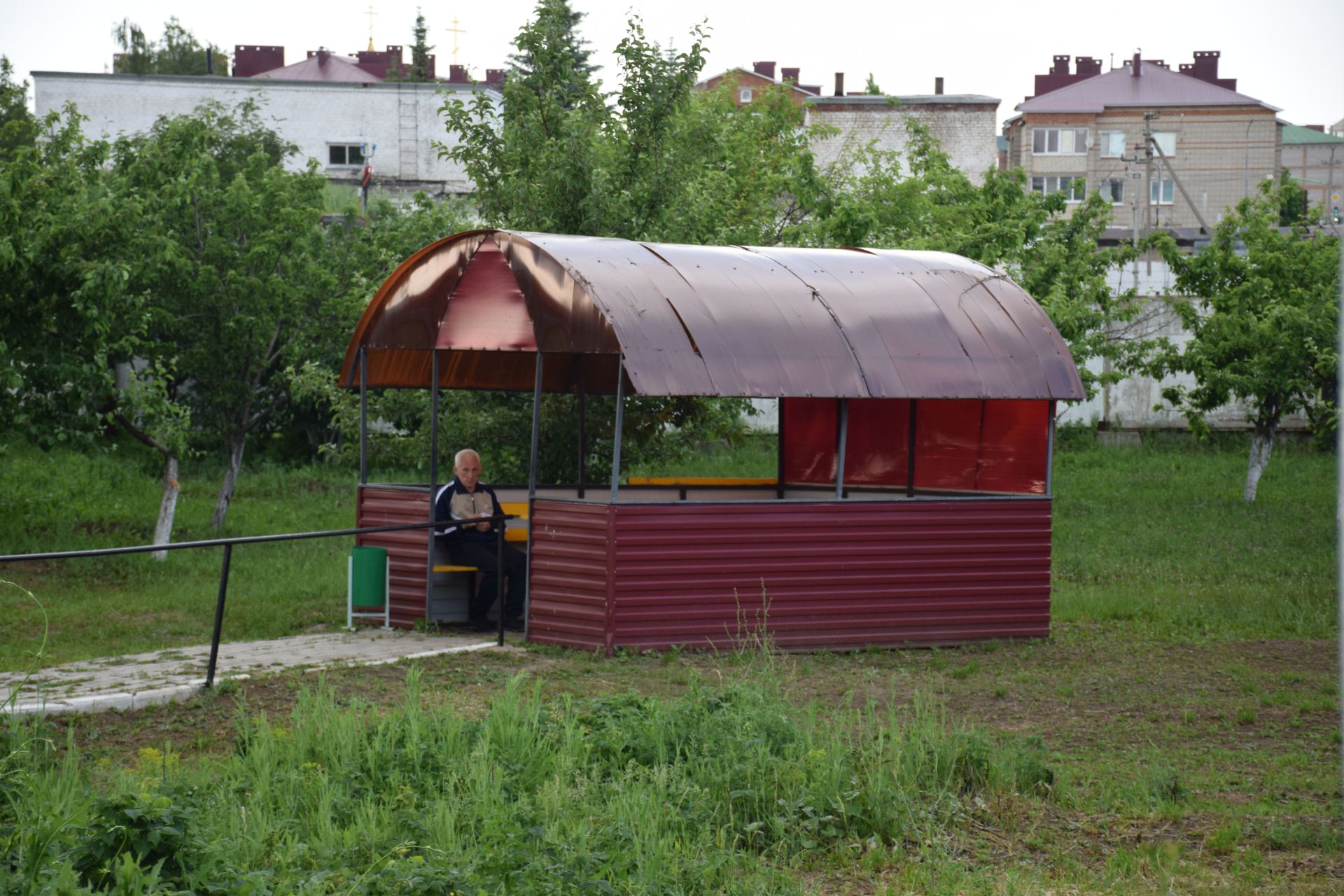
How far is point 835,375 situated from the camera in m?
12.3

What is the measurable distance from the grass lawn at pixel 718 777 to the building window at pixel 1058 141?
63.1m

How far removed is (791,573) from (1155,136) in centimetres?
6746

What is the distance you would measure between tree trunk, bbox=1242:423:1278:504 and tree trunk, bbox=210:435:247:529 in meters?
17.0

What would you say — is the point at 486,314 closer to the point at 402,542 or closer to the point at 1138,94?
the point at 402,542

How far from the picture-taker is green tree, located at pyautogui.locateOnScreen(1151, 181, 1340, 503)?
26734 mm

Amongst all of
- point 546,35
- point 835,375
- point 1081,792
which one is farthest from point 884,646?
point 546,35

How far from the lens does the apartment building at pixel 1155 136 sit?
72312 millimetres

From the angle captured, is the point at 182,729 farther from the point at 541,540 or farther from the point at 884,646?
the point at 884,646

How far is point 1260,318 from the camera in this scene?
27891 mm

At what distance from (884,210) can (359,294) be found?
11.1 meters

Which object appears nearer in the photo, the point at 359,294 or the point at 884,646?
the point at 884,646

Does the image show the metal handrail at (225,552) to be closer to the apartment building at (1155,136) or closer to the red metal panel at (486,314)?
the red metal panel at (486,314)

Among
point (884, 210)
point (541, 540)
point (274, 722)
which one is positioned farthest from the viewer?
point (884, 210)

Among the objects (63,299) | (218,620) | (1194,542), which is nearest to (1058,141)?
(1194,542)
